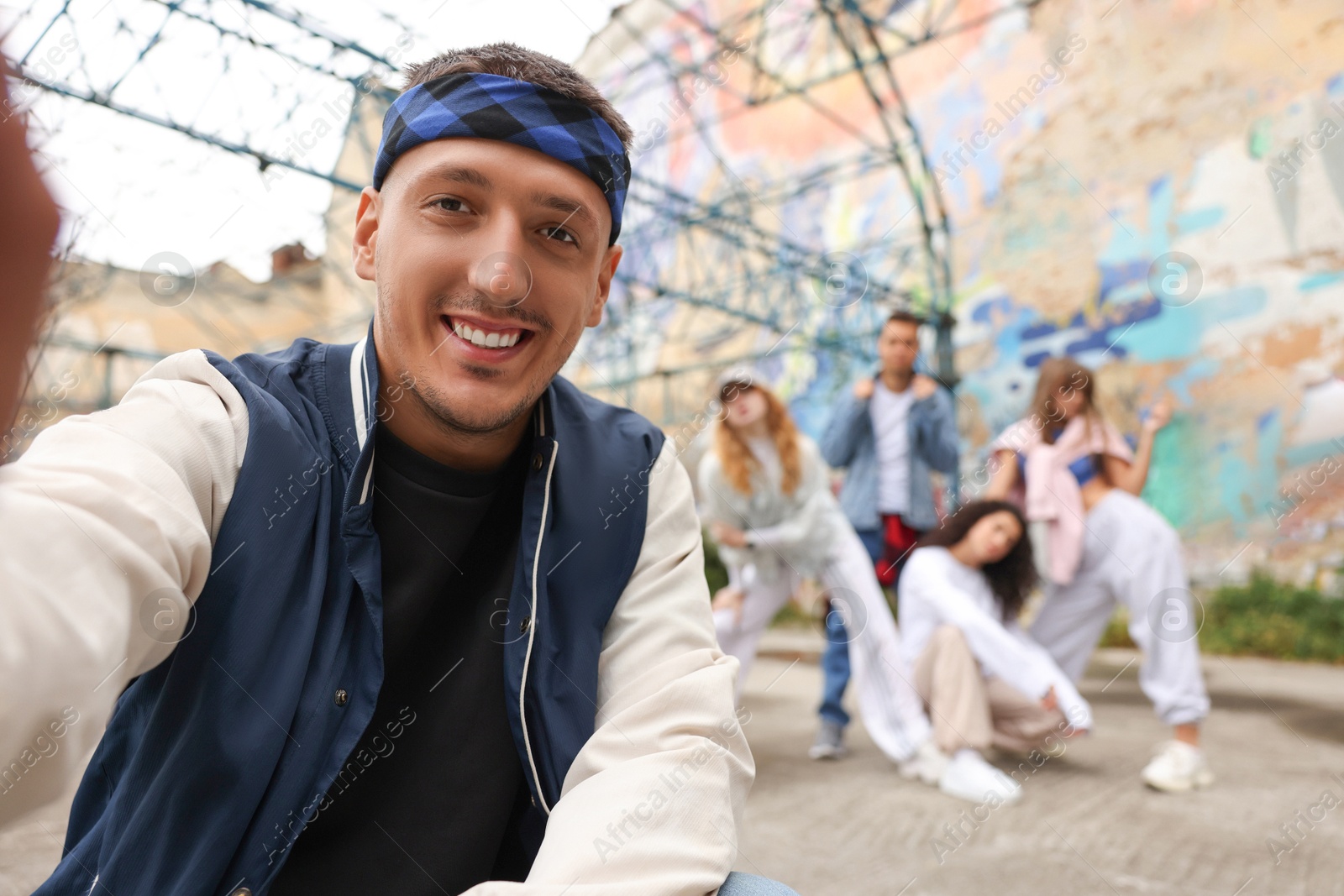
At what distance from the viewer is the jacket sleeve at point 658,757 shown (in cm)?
91

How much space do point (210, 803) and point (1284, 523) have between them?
710 cm

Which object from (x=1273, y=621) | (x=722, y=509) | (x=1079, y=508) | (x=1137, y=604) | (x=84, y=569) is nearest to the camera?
(x=84, y=569)

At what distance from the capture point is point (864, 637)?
3516mm

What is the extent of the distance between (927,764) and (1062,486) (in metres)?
1.43

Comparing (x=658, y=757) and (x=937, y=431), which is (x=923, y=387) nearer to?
(x=937, y=431)

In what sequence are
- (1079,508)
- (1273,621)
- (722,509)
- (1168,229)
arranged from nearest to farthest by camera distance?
(722,509) → (1079,508) → (1273,621) → (1168,229)

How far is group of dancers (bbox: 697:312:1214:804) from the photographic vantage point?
10.6 ft

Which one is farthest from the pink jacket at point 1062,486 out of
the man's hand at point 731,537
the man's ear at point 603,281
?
the man's ear at point 603,281

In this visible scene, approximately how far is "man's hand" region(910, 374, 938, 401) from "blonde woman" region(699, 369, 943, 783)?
23.7 inches

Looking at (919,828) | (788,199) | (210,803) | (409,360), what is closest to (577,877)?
(210,803)

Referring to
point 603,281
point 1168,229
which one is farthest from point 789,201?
point 603,281

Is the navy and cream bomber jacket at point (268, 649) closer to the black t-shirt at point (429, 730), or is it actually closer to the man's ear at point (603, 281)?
the black t-shirt at point (429, 730)

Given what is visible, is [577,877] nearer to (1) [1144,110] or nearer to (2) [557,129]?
(2) [557,129]

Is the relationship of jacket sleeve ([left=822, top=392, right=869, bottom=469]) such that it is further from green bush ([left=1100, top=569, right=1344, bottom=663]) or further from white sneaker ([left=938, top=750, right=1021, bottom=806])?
green bush ([left=1100, top=569, right=1344, bottom=663])
